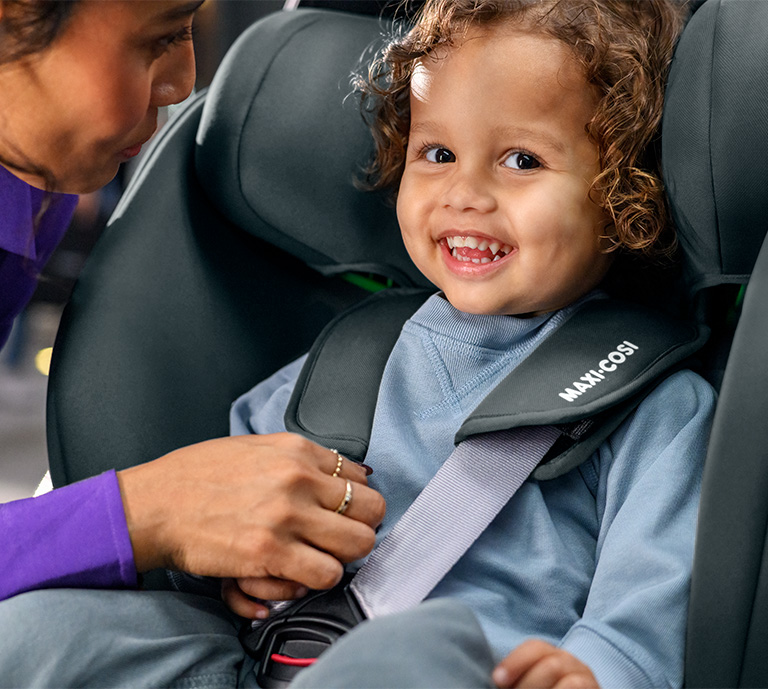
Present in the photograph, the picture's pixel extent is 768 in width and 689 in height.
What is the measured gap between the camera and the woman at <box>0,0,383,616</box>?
30.1 inches

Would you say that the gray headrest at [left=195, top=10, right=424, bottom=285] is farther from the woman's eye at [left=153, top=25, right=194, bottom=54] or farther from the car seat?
the woman's eye at [left=153, top=25, right=194, bottom=54]

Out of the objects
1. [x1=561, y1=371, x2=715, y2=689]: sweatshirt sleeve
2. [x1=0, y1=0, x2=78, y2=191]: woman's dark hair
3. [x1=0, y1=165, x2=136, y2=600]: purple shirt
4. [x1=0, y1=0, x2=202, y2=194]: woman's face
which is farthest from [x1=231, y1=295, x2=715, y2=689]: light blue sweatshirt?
[x1=0, y1=0, x2=78, y2=191]: woman's dark hair

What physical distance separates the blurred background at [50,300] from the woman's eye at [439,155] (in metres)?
0.31

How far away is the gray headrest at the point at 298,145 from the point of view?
114cm

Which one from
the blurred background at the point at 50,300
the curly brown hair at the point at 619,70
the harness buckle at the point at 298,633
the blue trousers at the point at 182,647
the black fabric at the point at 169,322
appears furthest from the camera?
the blurred background at the point at 50,300

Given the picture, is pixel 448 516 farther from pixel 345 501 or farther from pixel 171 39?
pixel 171 39

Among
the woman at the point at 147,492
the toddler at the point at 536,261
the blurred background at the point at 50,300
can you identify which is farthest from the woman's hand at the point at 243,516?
the blurred background at the point at 50,300

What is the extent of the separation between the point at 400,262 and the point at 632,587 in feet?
1.80

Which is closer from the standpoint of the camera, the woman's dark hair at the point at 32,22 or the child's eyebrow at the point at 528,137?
the woman's dark hair at the point at 32,22

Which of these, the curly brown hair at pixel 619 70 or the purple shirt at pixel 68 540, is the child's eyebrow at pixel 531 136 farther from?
the purple shirt at pixel 68 540

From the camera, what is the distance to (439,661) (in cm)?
63

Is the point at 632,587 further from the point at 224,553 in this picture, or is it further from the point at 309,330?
the point at 309,330

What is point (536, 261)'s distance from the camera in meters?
0.96

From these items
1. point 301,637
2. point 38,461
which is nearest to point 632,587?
point 301,637
